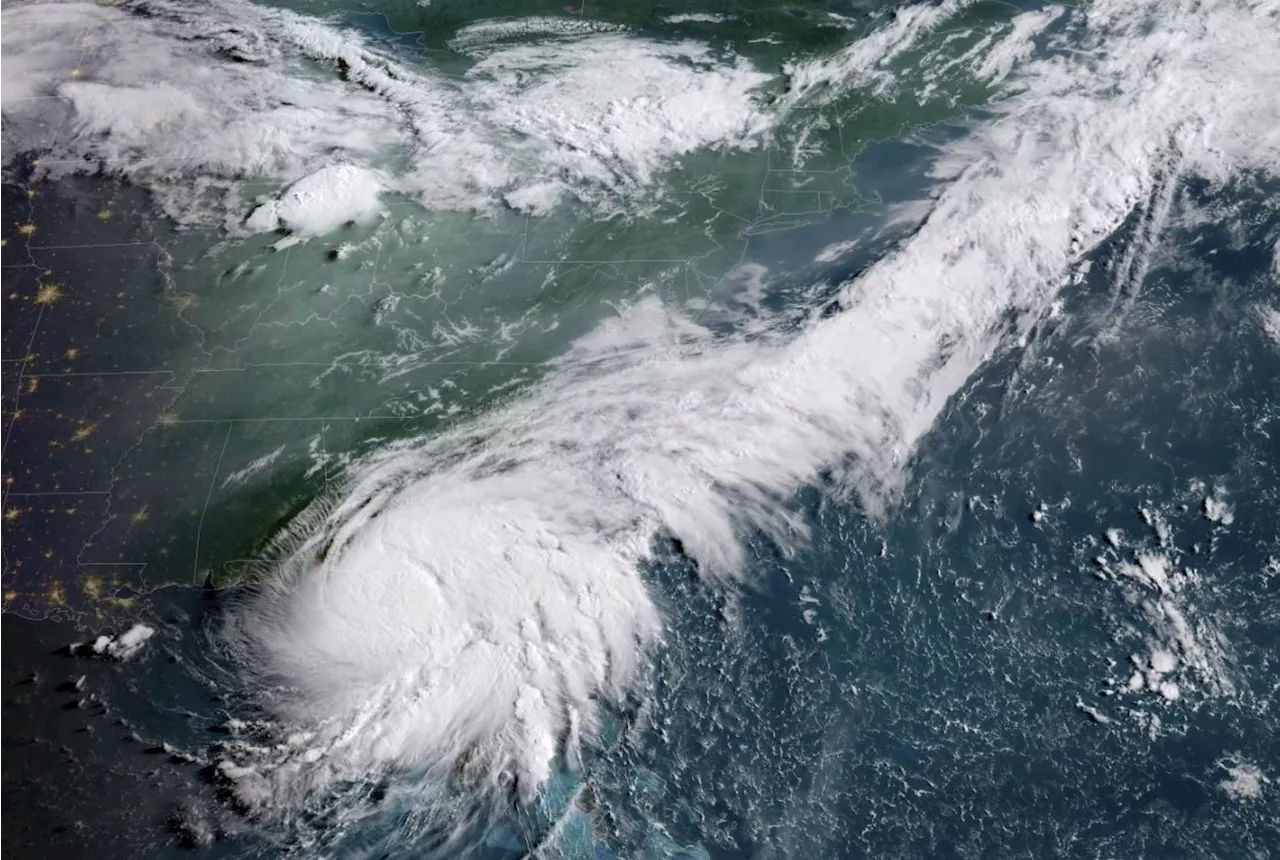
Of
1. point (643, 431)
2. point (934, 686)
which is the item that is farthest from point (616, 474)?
point (934, 686)

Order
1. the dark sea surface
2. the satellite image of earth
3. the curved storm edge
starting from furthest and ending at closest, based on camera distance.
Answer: the curved storm edge
the satellite image of earth
the dark sea surface

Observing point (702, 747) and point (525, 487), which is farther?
point (525, 487)

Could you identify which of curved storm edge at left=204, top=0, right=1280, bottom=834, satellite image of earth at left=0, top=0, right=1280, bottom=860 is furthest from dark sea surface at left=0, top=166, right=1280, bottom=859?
curved storm edge at left=204, top=0, right=1280, bottom=834

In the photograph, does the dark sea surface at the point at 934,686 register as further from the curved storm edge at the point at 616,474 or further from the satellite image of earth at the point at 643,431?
the curved storm edge at the point at 616,474

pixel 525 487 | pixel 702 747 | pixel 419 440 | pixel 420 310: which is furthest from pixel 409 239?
pixel 702 747

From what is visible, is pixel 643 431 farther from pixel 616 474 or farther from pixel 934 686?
pixel 934 686

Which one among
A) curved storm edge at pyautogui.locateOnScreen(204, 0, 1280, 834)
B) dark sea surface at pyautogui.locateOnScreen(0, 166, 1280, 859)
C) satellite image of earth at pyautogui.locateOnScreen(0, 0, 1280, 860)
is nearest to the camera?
dark sea surface at pyautogui.locateOnScreen(0, 166, 1280, 859)

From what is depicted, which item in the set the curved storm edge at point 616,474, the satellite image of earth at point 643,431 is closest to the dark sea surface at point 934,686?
the satellite image of earth at point 643,431

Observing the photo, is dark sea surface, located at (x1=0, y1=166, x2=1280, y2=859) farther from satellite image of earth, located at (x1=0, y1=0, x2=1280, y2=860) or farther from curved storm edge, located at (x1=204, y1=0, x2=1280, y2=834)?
curved storm edge, located at (x1=204, y1=0, x2=1280, y2=834)

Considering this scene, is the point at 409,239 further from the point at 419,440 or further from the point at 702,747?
the point at 702,747
